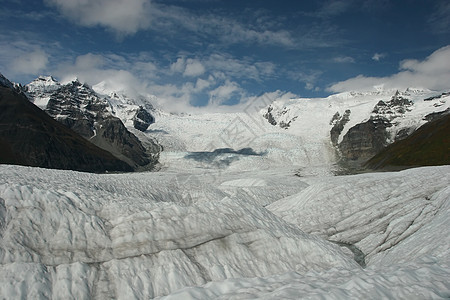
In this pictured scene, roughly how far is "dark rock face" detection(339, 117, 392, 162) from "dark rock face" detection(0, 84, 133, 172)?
14117cm

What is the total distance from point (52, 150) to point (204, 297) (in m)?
144

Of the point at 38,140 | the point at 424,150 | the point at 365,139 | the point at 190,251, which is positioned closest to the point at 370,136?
the point at 365,139

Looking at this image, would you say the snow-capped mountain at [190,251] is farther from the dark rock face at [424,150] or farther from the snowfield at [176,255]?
the dark rock face at [424,150]

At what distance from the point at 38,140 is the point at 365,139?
176233 millimetres

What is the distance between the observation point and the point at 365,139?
622 feet

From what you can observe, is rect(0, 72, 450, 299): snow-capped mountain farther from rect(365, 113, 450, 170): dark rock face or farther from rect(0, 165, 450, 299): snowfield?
rect(365, 113, 450, 170): dark rock face

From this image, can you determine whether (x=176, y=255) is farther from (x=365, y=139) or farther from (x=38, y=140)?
(x=365, y=139)

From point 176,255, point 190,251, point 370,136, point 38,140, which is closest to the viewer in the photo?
point 176,255

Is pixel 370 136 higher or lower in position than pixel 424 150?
higher

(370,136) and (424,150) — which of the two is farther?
(370,136)

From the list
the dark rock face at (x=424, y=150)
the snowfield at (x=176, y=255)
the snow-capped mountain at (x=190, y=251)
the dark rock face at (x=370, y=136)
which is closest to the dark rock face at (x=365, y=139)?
the dark rock face at (x=370, y=136)

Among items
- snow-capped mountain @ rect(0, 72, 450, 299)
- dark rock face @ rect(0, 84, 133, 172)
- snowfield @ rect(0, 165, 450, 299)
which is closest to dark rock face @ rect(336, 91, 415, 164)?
dark rock face @ rect(0, 84, 133, 172)

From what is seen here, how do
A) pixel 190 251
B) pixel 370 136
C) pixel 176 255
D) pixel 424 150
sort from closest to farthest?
pixel 176 255
pixel 190 251
pixel 424 150
pixel 370 136

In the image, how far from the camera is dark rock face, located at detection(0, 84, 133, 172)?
408 ft
